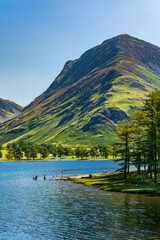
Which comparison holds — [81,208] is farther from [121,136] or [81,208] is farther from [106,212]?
[121,136]

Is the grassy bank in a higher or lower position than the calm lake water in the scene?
higher

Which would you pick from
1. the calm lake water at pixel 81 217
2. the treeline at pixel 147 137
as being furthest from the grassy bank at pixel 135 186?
the calm lake water at pixel 81 217

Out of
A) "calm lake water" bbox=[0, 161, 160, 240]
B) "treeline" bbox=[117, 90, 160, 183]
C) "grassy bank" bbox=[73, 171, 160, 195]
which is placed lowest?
"calm lake water" bbox=[0, 161, 160, 240]

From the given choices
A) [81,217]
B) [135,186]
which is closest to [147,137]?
[135,186]

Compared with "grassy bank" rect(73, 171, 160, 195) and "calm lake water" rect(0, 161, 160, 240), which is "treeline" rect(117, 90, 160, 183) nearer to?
"grassy bank" rect(73, 171, 160, 195)

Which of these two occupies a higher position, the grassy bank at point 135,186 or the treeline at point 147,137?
the treeline at point 147,137

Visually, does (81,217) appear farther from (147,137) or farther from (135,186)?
(147,137)

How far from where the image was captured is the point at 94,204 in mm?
59719

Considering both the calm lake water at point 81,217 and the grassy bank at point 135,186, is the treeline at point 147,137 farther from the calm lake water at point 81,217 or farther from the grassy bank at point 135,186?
the calm lake water at point 81,217

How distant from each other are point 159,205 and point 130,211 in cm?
842

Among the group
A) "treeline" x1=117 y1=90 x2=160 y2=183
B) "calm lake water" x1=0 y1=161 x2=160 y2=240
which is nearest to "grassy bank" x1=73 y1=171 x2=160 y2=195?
"treeline" x1=117 y1=90 x2=160 y2=183

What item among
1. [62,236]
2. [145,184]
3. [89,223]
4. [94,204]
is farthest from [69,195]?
[62,236]

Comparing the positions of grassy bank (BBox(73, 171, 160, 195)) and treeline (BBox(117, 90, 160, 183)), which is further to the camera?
treeline (BBox(117, 90, 160, 183))

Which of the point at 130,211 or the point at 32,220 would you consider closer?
the point at 32,220
